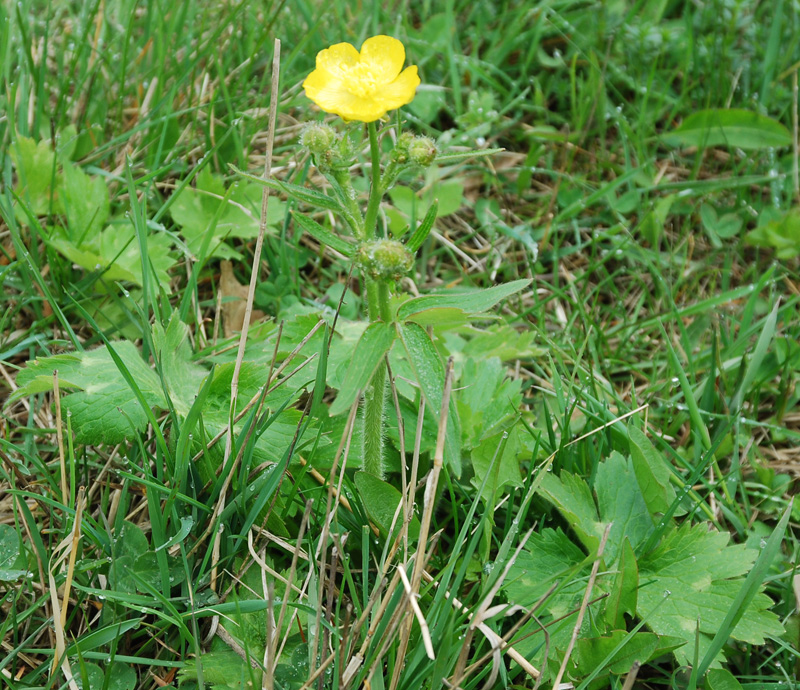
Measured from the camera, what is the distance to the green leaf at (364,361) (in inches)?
57.6

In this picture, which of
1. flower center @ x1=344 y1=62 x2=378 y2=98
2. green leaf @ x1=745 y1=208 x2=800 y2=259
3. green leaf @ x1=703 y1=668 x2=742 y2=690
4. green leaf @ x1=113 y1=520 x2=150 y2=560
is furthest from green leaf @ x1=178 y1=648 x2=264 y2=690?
green leaf @ x1=745 y1=208 x2=800 y2=259

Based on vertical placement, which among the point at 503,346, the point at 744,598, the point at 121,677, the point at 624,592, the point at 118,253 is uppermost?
the point at 118,253

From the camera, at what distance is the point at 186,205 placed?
2734 millimetres

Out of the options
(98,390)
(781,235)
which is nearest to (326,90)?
(98,390)

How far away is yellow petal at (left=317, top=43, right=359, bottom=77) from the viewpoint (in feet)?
5.63

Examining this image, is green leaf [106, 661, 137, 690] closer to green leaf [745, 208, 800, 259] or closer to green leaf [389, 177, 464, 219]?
green leaf [389, 177, 464, 219]

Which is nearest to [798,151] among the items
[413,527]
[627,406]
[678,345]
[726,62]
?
[726,62]

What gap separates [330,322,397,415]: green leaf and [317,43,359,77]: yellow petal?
613 mm

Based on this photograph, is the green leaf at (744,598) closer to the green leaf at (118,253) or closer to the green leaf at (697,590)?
the green leaf at (697,590)

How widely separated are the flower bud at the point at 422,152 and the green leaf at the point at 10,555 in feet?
4.27

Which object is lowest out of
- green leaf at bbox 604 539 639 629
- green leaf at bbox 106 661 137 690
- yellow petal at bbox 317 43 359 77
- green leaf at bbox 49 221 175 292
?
green leaf at bbox 106 661 137 690

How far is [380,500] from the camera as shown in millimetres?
1856

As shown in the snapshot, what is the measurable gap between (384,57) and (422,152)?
0.94 ft

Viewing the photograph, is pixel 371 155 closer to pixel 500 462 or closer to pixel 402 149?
pixel 402 149
